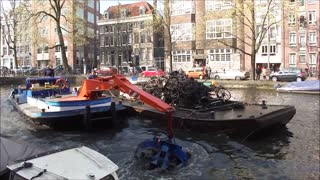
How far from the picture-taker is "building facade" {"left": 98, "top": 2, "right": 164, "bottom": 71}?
2778 inches

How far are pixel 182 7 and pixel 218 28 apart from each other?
9317mm

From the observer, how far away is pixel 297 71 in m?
45.0

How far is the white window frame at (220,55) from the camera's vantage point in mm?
59500

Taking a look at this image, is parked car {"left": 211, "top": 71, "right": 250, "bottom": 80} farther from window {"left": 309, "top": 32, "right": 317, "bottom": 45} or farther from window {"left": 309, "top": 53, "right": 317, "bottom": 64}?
window {"left": 309, "top": 32, "right": 317, "bottom": 45}

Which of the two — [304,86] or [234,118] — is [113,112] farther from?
[304,86]

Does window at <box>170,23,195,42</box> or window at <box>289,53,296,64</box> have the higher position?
window at <box>170,23,195,42</box>

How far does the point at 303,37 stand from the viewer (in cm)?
5603

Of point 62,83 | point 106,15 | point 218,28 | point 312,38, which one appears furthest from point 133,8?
point 62,83

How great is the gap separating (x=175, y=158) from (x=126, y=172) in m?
1.44

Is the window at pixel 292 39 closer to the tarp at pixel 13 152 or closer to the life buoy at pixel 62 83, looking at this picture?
the life buoy at pixel 62 83

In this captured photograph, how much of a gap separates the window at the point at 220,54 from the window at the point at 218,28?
214cm

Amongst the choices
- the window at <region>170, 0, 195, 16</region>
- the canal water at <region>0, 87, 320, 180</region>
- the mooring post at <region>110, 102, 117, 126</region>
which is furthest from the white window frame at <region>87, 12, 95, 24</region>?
the mooring post at <region>110, 102, 117, 126</region>

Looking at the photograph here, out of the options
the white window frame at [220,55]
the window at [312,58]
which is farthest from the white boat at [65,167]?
the white window frame at [220,55]

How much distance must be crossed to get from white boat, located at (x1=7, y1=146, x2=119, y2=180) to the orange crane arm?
4.52m
